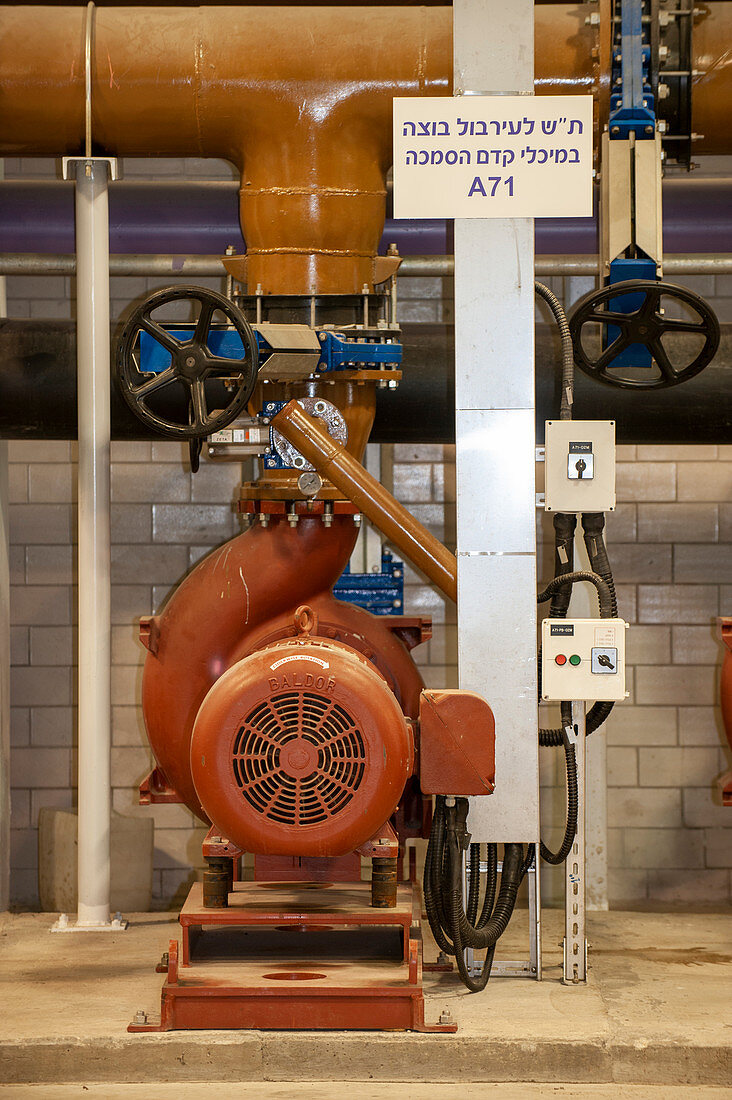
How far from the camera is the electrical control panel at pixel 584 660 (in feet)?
8.71

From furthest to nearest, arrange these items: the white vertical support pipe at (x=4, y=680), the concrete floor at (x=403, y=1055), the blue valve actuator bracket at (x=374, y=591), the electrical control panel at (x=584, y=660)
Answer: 1. the white vertical support pipe at (x=4, y=680)
2. the blue valve actuator bracket at (x=374, y=591)
3. the electrical control panel at (x=584, y=660)
4. the concrete floor at (x=403, y=1055)

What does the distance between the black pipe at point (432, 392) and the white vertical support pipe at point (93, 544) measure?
0.63 feet

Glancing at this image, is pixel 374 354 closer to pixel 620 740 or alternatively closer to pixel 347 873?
pixel 347 873

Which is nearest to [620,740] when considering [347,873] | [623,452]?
[623,452]

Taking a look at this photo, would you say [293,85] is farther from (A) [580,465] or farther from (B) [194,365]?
(A) [580,465]

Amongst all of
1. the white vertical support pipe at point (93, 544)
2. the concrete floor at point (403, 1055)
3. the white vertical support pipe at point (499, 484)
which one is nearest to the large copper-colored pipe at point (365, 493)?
the white vertical support pipe at point (499, 484)

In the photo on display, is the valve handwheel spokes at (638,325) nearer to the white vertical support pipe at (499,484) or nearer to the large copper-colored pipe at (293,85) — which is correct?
the white vertical support pipe at (499,484)

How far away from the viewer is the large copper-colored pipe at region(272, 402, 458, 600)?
2723mm

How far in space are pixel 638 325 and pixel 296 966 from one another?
5.56ft

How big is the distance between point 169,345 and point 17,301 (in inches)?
78.5

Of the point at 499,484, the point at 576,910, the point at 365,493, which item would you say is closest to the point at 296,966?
the point at 576,910

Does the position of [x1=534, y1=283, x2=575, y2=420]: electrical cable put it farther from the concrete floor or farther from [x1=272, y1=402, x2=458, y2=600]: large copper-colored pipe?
the concrete floor

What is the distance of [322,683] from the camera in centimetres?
241

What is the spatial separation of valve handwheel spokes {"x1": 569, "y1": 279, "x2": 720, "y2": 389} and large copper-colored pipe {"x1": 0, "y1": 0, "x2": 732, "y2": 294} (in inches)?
24.3
